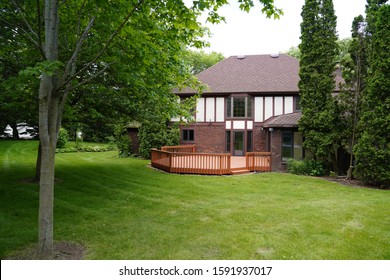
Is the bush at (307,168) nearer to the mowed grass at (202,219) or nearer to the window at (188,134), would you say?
the mowed grass at (202,219)

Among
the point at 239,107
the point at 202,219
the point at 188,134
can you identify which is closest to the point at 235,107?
the point at 239,107

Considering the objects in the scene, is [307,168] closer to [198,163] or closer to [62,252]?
[198,163]

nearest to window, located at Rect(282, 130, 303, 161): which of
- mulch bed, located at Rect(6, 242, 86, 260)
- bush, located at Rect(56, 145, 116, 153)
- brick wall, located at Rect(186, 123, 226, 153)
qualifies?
brick wall, located at Rect(186, 123, 226, 153)

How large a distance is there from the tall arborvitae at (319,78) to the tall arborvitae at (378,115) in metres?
1.70

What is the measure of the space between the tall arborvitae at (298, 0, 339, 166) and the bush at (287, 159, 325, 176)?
422 millimetres

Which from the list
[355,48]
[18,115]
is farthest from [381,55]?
[18,115]

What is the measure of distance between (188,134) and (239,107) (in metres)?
4.54

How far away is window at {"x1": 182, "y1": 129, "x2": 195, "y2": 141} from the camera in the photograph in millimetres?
23359

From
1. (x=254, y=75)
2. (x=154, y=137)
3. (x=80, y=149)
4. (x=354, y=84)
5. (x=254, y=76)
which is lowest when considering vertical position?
(x=80, y=149)

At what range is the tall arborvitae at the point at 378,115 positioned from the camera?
11.8 metres

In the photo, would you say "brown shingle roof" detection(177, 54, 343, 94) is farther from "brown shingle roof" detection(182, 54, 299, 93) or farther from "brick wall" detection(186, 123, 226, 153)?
"brick wall" detection(186, 123, 226, 153)

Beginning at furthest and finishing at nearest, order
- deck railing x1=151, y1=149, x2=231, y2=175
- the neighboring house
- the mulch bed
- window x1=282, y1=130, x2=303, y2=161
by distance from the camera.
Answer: the neighboring house, window x1=282, y1=130, x2=303, y2=161, deck railing x1=151, y1=149, x2=231, y2=175, the mulch bed

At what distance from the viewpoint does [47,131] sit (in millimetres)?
4660
